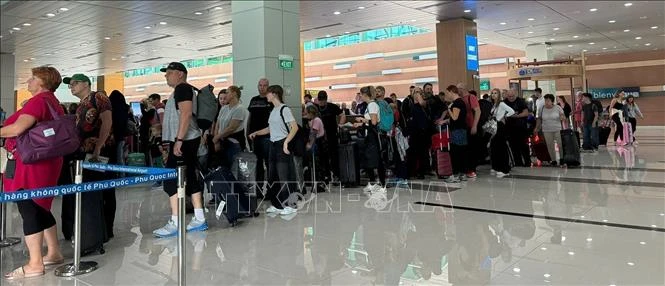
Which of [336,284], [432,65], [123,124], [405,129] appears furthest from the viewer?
[432,65]

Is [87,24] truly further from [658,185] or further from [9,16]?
[658,185]

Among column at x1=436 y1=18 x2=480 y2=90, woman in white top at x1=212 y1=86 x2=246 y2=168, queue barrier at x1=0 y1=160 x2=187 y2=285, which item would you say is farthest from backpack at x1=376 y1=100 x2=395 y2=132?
column at x1=436 y1=18 x2=480 y2=90

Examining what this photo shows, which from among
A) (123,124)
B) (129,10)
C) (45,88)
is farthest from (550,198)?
(129,10)

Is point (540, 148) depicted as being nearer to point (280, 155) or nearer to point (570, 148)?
point (570, 148)

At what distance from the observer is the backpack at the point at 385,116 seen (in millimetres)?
5852

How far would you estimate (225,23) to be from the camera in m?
12.9

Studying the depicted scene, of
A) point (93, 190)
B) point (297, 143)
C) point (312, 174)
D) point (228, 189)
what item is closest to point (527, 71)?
point (312, 174)

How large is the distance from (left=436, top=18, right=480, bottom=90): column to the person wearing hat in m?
9.74

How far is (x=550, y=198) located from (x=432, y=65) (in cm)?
2211

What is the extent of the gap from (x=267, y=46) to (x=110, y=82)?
2389cm

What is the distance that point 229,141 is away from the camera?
16.5 feet

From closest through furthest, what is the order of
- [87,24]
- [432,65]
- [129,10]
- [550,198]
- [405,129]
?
[550,198], [405,129], [129,10], [87,24], [432,65]

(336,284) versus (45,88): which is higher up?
(45,88)

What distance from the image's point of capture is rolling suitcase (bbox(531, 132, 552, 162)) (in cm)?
805
